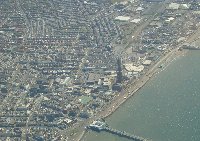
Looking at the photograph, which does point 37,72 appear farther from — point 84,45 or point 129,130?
point 129,130

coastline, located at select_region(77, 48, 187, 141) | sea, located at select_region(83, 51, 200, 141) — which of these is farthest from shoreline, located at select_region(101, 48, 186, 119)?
sea, located at select_region(83, 51, 200, 141)

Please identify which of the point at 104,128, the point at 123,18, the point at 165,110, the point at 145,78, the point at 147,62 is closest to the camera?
the point at 104,128

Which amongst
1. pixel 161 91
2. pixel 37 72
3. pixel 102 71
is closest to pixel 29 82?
pixel 37 72

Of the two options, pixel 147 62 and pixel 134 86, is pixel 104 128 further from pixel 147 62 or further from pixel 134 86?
pixel 147 62

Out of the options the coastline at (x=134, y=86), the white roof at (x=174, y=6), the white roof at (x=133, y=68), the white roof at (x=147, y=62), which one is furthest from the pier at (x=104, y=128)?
the white roof at (x=174, y=6)

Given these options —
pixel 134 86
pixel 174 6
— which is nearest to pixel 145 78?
pixel 134 86
